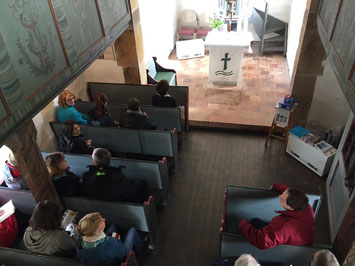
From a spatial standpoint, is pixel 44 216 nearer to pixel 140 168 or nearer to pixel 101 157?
pixel 101 157

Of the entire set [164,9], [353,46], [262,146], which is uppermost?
[353,46]

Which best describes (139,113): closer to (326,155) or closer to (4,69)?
(4,69)

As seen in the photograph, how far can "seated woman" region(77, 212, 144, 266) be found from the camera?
2.16 meters

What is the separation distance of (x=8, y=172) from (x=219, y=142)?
324 centimetres

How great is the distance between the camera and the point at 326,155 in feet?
12.8

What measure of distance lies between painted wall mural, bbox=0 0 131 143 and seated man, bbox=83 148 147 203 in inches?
30.1

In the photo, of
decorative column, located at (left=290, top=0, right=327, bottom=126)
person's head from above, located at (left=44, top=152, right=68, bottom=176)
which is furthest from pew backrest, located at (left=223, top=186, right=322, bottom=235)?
decorative column, located at (left=290, top=0, right=327, bottom=126)

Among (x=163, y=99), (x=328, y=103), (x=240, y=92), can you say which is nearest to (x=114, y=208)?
(x=163, y=99)

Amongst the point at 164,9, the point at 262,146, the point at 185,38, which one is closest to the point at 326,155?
the point at 262,146

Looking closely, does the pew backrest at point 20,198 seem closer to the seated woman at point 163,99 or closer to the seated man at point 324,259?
the seated woman at point 163,99

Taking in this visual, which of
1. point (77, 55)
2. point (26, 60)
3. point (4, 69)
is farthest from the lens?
point (77, 55)

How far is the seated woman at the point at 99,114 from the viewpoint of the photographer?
3.98 meters

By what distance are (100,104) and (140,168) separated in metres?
1.19

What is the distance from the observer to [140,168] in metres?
3.46
